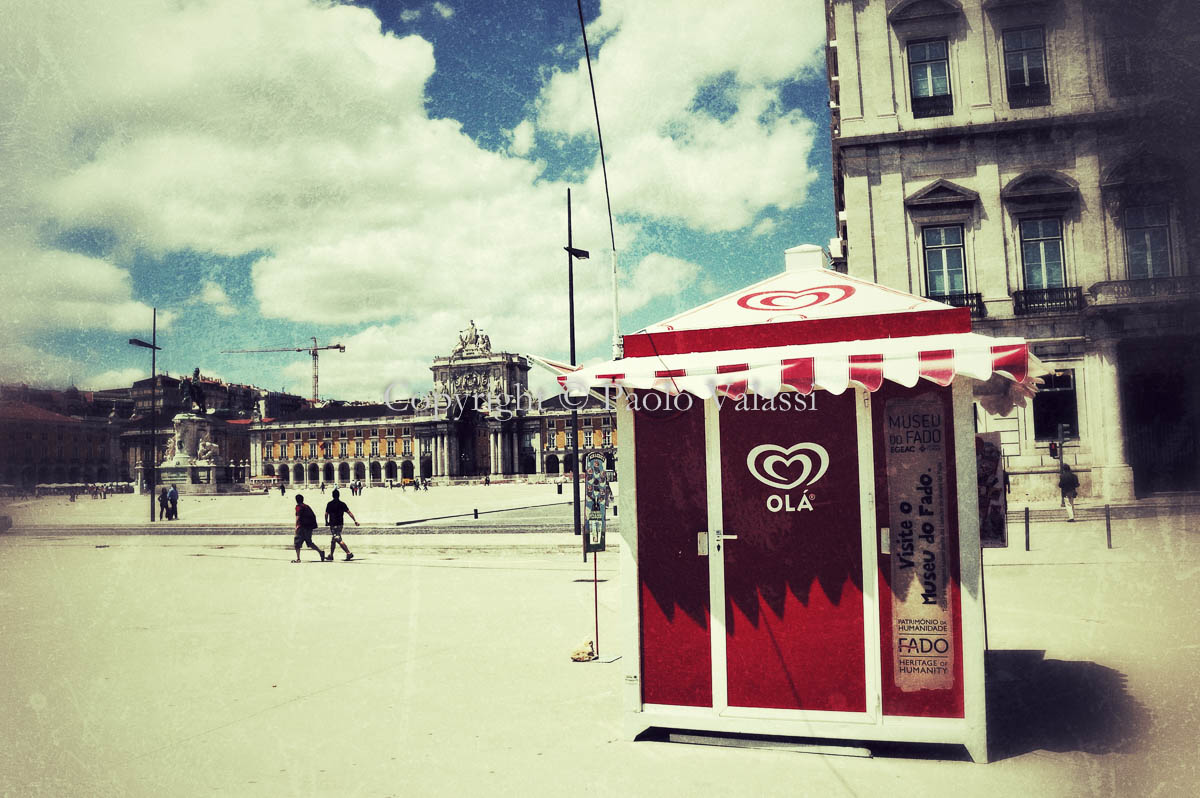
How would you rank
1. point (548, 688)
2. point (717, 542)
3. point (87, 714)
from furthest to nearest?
1. point (548, 688)
2. point (87, 714)
3. point (717, 542)

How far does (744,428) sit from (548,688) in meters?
2.87

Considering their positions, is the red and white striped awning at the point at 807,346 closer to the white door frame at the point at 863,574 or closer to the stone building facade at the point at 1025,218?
the white door frame at the point at 863,574

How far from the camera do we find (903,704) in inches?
192

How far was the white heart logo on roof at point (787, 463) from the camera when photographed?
5137mm

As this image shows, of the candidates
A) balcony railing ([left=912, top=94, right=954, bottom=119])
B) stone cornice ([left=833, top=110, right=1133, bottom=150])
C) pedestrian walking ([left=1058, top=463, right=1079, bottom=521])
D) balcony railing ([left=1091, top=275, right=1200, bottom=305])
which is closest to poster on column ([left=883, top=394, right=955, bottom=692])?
pedestrian walking ([left=1058, top=463, right=1079, bottom=521])

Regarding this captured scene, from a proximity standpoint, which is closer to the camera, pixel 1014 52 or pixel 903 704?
pixel 903 704

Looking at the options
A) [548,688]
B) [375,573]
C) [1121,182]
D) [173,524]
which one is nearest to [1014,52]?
[1121,182]

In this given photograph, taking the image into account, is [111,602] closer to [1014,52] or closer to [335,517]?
[335,517]

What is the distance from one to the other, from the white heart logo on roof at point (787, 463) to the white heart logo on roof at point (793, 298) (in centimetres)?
104

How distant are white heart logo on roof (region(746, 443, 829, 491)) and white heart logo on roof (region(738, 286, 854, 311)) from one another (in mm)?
1044

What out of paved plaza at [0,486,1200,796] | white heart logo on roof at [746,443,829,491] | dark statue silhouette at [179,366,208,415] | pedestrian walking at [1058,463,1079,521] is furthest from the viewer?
dark statue silhouette at [179,366,208,415]

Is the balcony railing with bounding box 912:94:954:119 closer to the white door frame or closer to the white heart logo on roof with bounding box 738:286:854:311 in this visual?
the white heart logo on roof with bounding box 738:286:854:311

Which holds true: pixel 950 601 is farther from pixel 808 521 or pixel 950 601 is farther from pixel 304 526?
pixel 304 526

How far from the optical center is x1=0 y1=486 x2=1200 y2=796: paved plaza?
4.55 meters
